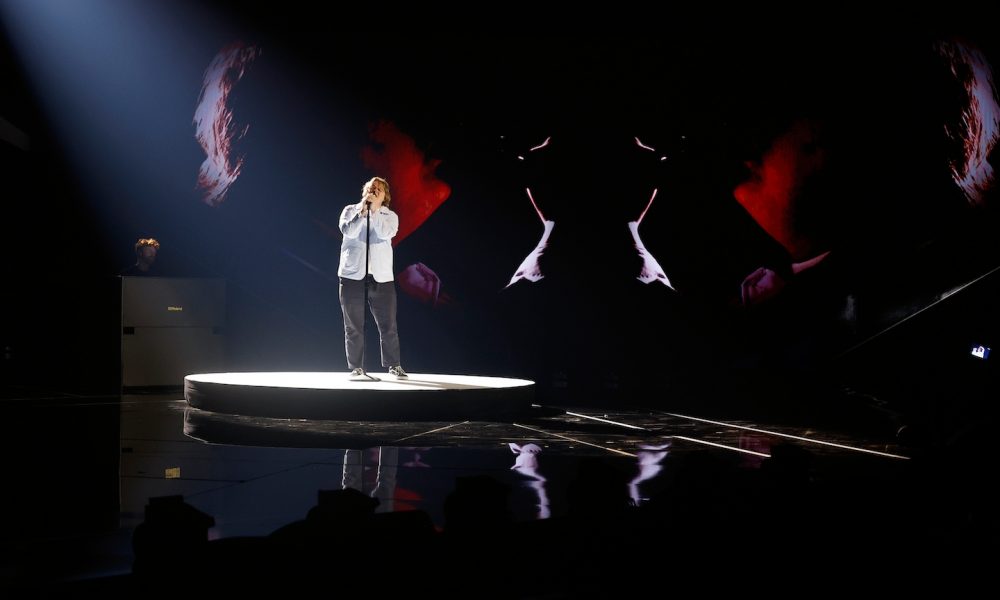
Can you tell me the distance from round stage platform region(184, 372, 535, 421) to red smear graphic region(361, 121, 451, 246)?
266 cm

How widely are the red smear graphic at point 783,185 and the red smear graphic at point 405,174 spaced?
2.49 metres

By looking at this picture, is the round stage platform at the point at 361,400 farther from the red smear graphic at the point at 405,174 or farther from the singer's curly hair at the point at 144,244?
the red smear graphic at the point at 405,174

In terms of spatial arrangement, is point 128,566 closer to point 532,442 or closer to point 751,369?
point 532,442

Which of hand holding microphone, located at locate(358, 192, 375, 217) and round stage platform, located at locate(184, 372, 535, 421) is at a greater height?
hand holding microphone, located at locate(358, 192, 375, 217)

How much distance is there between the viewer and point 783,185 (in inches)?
292

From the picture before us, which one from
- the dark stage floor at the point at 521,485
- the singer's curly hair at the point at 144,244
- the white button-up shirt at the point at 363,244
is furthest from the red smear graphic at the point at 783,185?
the singer's curly hair at the point at 144,244

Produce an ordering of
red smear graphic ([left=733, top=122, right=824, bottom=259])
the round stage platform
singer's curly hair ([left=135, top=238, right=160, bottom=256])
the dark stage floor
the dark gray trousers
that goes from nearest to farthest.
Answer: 1. the dark stage floor
2. the round stage platform
3. the dark gray trousers
4. singer's curly hair ([left=135, top=238, right=160, bottom=256])
5. red smear graphic ([left=733, top=122, right=824, bottom=259])

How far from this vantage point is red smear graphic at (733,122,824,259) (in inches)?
290

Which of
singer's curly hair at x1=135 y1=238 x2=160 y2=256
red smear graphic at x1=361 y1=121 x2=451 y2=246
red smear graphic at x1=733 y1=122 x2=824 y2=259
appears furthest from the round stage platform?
red smear graphic at x1=733 y1=122 x2=824 y2=259

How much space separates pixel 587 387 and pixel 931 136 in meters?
3.36

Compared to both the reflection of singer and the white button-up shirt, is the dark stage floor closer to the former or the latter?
the reflection of singer

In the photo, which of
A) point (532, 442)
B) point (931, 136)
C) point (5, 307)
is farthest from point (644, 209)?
point (5, 307)

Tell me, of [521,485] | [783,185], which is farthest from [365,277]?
[783,185]

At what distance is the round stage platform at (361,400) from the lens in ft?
15.1
